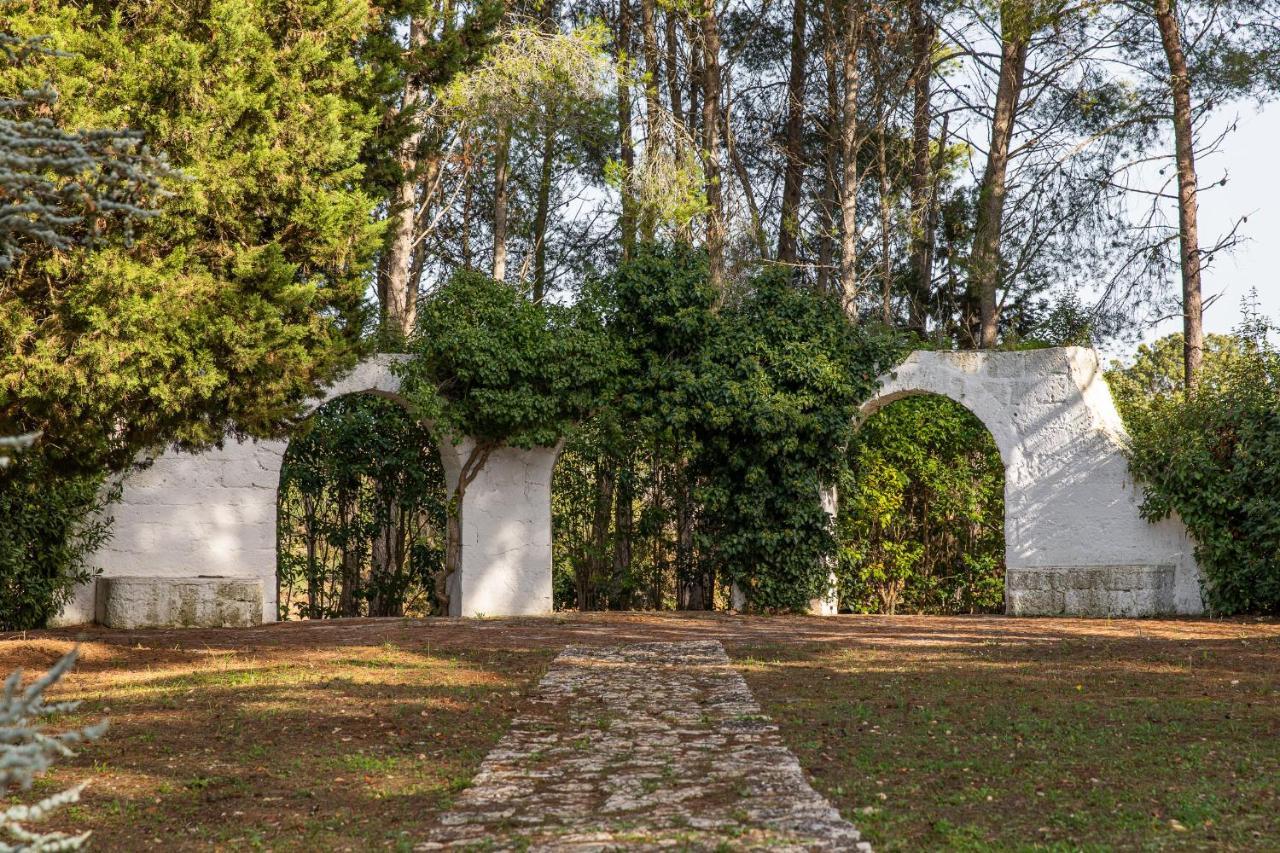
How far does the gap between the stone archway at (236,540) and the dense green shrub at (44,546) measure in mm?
262

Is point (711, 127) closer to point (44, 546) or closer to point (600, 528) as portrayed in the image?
point (600, 528)

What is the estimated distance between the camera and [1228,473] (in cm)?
1101

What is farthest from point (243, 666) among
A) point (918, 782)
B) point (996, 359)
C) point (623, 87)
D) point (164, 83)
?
point (623, 87)

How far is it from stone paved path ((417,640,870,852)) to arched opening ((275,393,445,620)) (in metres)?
6.12

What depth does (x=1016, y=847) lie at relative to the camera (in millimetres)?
3592

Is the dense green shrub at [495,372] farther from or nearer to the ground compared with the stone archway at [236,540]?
farther from the ground

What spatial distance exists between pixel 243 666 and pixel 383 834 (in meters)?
3.92

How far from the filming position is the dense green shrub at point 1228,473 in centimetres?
1073

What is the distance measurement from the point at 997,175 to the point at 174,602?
457 inches

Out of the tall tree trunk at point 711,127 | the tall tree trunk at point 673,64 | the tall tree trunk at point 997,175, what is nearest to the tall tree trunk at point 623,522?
the tall tree trunk at point 711,127

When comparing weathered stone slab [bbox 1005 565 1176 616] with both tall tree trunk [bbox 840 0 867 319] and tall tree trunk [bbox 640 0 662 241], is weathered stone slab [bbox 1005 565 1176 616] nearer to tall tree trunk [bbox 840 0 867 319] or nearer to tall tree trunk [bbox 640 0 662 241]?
tall tree trunk [bbox 840 0 867 319]

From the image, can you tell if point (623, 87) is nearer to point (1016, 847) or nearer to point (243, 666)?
point (243, 666)

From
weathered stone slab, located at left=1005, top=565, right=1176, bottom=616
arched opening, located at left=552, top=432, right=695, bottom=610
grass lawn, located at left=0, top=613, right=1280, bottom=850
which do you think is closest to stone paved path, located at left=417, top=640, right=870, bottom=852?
grass lawn, located at left=0, top=613, right=1280, bottom=850

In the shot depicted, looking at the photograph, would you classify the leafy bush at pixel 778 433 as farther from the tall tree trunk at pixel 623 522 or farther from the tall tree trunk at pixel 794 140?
the tall tree trunk at pixel 794 140
